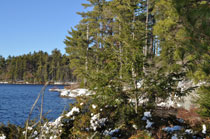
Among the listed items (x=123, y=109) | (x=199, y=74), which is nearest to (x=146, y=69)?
(x=123, y=109)

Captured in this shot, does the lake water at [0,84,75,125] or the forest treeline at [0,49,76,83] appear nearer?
the lake water at [0,84,75,125]

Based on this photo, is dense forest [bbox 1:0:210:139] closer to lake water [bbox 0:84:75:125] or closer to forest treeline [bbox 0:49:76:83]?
lake water [bbox 0:84:75:125]

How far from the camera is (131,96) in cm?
577

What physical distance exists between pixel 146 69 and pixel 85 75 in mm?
1825

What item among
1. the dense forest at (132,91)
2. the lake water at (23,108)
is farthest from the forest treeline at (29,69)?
the dense forest at (132,91)

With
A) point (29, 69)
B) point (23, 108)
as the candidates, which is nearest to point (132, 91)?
point (23, 108)

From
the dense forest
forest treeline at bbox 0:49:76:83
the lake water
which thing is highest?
forest treeline at bbox 0:49:76:83

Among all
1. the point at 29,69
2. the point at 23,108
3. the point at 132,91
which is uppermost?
the point at 29,69

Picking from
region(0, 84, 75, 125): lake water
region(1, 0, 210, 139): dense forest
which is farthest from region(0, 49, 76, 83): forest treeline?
region(1, 0, 210, 139): dense forest

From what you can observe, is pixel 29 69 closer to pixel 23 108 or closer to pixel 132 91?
pixel 23 108

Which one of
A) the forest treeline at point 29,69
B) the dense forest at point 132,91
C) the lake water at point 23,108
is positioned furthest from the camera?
Result: the forest treeline at point 29,69

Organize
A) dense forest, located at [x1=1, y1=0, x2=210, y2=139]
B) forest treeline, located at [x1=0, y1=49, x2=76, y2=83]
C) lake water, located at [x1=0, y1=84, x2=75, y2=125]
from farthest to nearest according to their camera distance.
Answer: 1. forest treeline, located at [x1=0, y1=49, x2=76, y2=83]
2. lake water, located at [x1=0, y1=84, x2=75, y2=125]
3. dense forest, located at [x1=1, y1=0, x2=210, y2=139]

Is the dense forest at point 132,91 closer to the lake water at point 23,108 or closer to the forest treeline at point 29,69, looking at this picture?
the lake water at point 23,108

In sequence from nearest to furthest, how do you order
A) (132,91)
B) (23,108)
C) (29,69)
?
1. (132,91)
2. (23,108)
3. (29,69)
